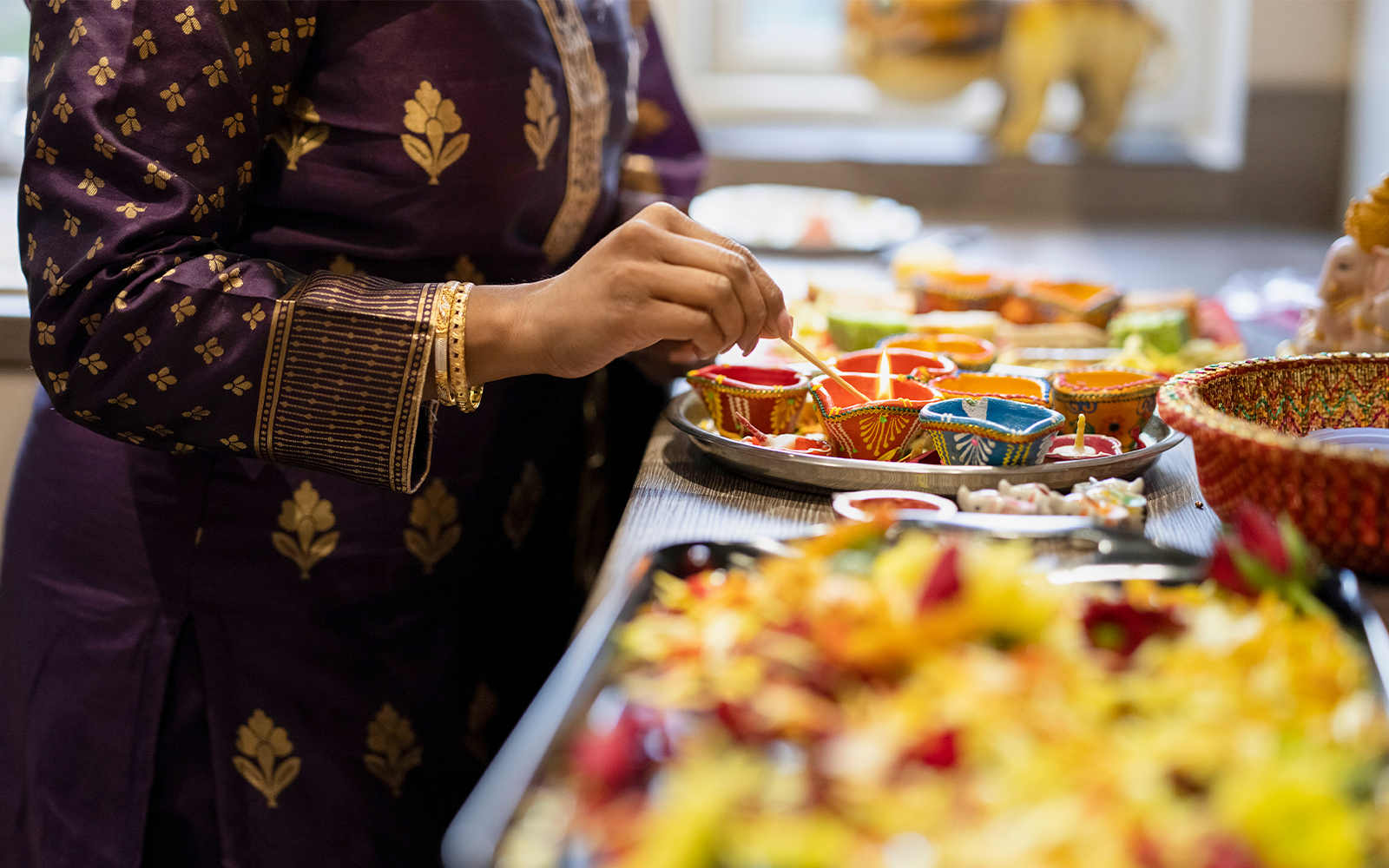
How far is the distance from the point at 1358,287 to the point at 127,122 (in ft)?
2.88

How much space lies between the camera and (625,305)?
73cm

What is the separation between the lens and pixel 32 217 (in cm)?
79

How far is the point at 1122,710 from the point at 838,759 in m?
0.12

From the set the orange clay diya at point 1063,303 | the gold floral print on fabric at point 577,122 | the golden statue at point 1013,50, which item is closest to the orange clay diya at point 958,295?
the orange clay diya at point 1063,303

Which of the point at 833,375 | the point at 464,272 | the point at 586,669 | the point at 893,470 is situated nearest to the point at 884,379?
the point at 833,375

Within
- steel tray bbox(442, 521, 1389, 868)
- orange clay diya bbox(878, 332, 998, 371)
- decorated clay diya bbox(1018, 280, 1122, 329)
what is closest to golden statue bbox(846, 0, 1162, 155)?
decorated clay diya bbox(1018, 280, 1122, 329)

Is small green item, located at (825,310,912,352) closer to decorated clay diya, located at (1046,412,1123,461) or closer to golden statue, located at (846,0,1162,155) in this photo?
decorated clay diya, located at (1046,412,1123,461)

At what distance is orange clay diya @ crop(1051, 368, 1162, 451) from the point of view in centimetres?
83

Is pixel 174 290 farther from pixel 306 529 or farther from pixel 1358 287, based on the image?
pixel 1358 287

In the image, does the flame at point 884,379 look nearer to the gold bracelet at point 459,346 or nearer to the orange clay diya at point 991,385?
the orange clay diya at point 991,385

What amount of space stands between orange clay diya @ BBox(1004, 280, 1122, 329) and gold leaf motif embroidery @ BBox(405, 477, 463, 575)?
681 mm

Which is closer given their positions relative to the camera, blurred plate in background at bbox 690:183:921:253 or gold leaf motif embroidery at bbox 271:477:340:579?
gold leaf motif embroidery at bbox 271:477:340:579

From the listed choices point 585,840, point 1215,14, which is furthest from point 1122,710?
point 1215,14

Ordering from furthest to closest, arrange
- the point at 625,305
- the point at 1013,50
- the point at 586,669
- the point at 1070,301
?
the point at 1013,50 < the point at 1070,301 < the point at 625,305 < the point at 586,669
